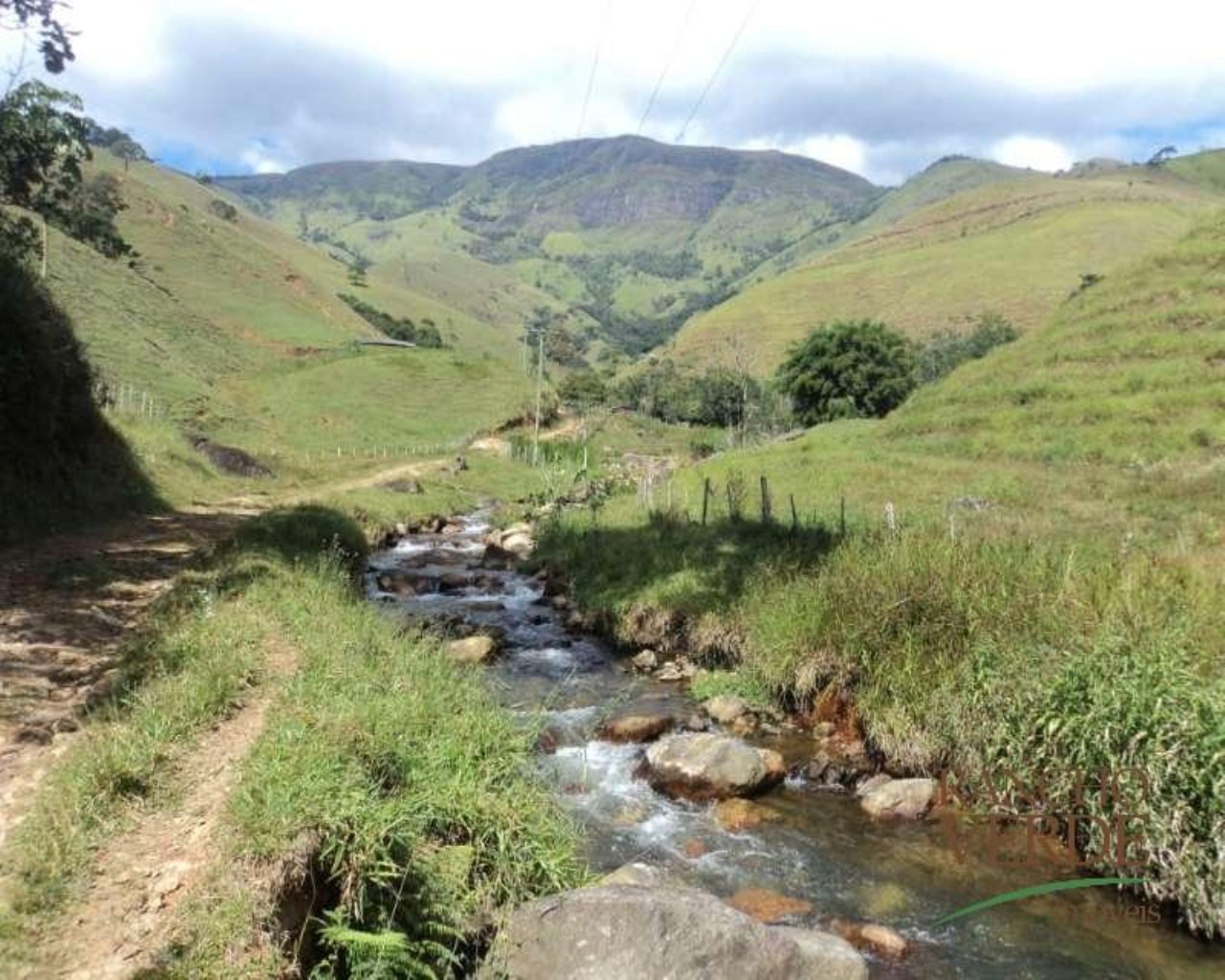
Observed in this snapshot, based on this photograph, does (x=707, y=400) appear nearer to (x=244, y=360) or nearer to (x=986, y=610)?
(x=244, y=360)

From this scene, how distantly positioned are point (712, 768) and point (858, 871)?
230 centimetres

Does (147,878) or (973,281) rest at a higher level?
(973,281)

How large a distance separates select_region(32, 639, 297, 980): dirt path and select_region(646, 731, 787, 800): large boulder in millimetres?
5723

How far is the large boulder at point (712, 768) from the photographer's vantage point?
11422mm

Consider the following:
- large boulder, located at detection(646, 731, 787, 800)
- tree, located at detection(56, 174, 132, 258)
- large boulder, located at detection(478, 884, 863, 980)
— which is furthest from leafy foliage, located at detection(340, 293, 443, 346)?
large boulder, located at detection(478, 884, 863, 980)

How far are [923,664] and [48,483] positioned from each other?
61.6 feet

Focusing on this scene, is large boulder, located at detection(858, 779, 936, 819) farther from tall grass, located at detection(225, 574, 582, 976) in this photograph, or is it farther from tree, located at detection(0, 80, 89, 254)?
tree, located at detection(0, 80, 89, 254)

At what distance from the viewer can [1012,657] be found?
10828mm

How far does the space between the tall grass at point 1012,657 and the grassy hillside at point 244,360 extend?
2481cm

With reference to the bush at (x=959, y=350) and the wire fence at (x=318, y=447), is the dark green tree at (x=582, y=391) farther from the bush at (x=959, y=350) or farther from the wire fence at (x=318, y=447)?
the wire fence at (x=318, y=447)

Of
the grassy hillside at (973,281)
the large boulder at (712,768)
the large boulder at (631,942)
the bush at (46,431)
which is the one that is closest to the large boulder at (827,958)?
the large boulder at (631,942)

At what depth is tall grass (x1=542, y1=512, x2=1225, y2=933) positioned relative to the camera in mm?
8266

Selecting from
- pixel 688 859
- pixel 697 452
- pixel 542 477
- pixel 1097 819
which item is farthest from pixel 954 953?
pixel 697 452

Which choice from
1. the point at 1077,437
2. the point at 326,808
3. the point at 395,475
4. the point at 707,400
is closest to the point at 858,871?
the point at 326,808
